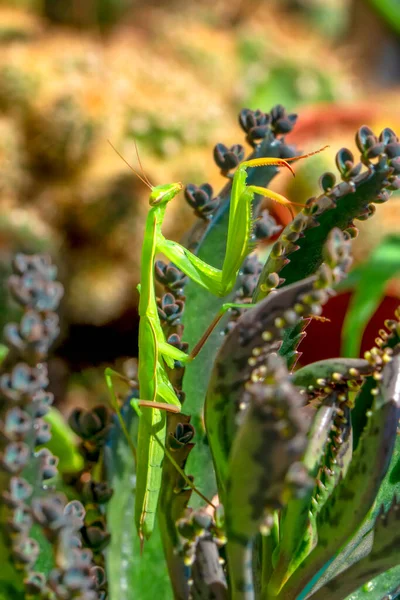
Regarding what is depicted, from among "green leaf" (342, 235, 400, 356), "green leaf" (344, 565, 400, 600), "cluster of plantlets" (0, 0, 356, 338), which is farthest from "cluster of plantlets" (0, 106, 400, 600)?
"cluster of plantlets" (0, 0, 356, 338)

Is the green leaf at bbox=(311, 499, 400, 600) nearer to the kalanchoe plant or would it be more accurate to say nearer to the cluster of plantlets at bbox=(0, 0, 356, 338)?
the kalanchoe plant

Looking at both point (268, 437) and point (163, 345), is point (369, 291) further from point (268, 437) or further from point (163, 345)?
point (268, 437)

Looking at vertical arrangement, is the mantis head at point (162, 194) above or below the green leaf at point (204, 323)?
above

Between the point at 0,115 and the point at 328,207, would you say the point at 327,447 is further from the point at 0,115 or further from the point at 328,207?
the point at 0,115

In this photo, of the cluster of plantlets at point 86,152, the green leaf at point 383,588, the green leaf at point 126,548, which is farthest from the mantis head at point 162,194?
the cluster of plantlets at point 86,152

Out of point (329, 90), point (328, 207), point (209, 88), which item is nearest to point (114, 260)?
point (209, 88)

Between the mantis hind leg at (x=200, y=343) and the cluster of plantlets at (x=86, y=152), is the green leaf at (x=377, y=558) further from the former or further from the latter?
the cluster of plantlets at (x=86, y=152)

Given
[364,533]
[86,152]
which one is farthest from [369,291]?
[86,152]
